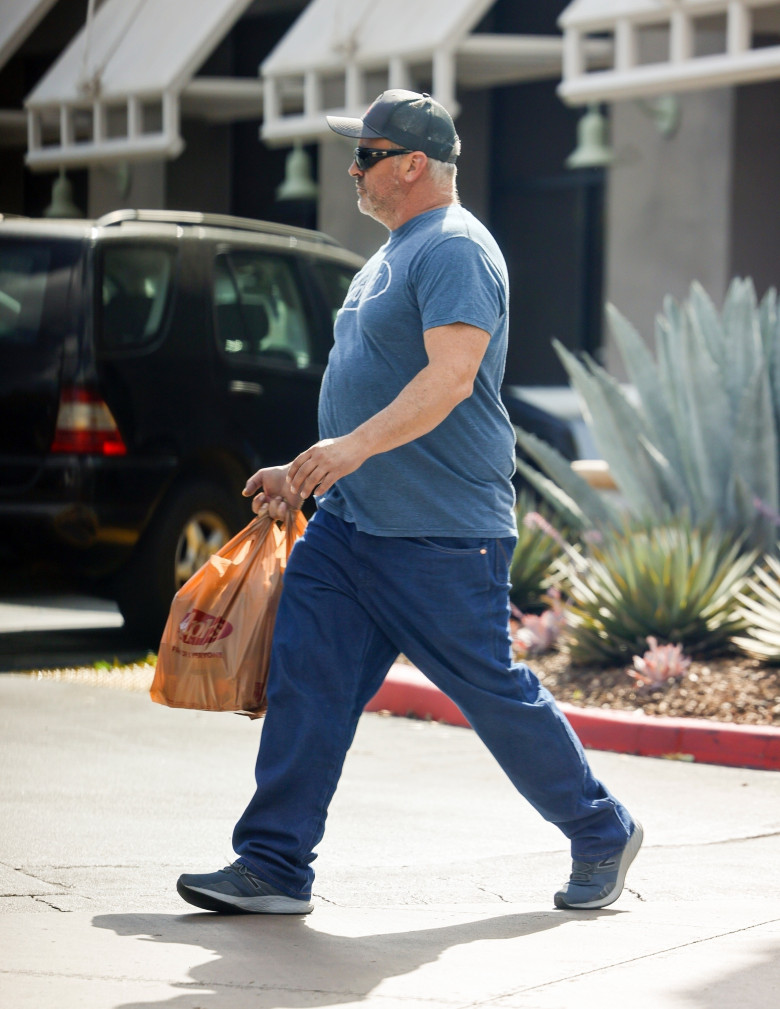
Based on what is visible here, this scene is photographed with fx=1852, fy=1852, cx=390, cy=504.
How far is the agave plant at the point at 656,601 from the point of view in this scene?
7.52m

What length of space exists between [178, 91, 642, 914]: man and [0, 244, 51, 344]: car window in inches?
173

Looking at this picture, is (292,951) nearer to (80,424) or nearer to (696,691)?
(696,691)

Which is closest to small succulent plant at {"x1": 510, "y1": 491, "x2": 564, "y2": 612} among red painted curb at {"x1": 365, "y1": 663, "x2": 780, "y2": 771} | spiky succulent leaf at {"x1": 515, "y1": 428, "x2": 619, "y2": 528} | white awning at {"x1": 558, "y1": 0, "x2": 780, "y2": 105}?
spiky succulent leaf at {"x1": 515, "y1": 428, "x2": 619, "y2": 528}

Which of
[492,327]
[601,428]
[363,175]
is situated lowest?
[601,428]

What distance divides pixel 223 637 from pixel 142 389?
4290 mm

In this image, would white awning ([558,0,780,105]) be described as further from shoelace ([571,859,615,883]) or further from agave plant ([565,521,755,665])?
shoelace ([571,859,615,883])

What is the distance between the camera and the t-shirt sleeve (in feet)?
13.3

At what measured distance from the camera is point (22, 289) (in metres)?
8.45

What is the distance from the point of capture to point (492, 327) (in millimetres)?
4090

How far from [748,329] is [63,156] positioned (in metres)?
10.9

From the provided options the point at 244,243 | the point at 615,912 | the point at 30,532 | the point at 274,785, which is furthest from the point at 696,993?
the point at 244,243

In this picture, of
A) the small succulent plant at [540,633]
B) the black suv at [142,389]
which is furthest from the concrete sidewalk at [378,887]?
the black suv at [142,389]

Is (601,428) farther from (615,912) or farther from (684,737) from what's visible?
(615,912)

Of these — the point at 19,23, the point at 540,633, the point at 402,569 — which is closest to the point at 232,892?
the point at 402,569
